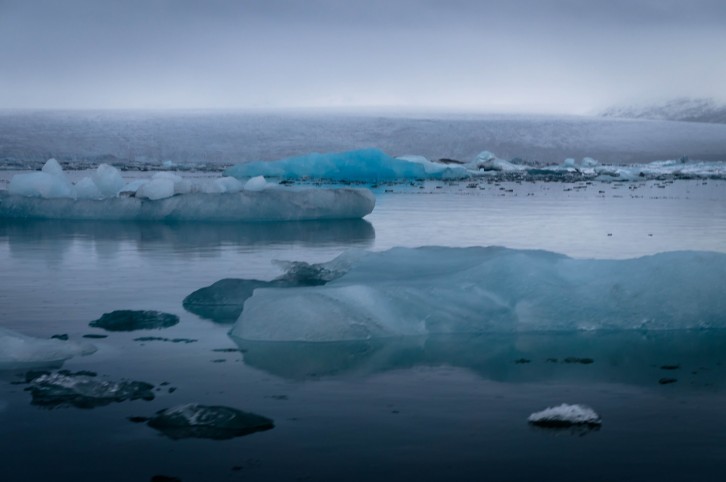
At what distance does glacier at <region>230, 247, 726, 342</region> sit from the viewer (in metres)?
6.04

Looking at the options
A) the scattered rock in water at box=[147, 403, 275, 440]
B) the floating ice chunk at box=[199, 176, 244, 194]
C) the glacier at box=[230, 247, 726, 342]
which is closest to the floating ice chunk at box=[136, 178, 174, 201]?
the floating ice chunk at box=[199, 176, 244, 194]

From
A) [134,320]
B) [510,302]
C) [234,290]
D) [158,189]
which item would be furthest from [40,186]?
[510,302]

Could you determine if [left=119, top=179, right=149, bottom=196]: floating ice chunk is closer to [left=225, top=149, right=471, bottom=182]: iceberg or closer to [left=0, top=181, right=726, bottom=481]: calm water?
[left=0, top=181, right=726, bottom=481]: calm water

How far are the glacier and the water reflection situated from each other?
11 cm

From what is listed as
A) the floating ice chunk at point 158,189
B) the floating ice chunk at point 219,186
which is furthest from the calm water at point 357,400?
the floating ice chunk at point 219,186

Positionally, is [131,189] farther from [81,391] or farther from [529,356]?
[81,391]

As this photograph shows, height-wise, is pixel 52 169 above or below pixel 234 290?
above

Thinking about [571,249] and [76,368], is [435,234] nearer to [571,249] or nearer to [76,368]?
[571,249]

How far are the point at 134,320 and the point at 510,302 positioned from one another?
2398 millimetres

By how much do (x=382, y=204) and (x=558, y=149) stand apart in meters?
23.7

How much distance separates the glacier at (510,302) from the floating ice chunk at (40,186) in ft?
32.0

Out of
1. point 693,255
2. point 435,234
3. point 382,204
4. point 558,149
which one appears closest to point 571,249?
point 435,234

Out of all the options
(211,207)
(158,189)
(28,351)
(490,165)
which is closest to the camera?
(28,351)

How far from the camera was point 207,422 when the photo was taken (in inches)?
167
